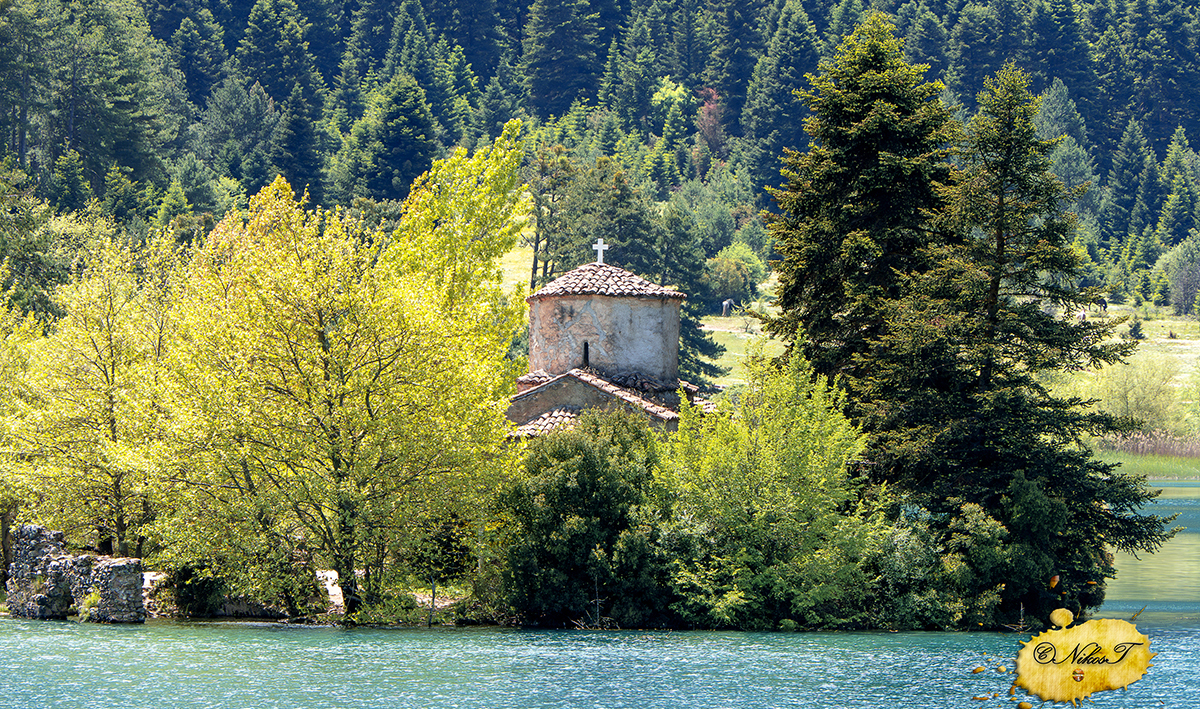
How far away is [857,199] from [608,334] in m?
7.78

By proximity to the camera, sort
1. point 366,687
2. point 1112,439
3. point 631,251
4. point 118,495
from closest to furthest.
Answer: point 366,687 → point 118,495 → point 1112,439 → point 631,251

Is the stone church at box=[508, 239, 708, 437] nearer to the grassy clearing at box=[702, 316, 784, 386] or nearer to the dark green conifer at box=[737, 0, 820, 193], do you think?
the grassy clearing at box=[702, 316, 784, 386]

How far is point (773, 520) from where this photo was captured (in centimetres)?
3122

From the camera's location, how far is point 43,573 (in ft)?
102

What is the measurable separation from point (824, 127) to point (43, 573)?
21.9 metres

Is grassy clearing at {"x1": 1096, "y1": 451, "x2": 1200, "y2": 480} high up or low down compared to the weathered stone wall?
down

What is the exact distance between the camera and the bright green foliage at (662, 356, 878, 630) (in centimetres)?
3064

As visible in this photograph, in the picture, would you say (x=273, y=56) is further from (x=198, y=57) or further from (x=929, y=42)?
(x=929, y=42)

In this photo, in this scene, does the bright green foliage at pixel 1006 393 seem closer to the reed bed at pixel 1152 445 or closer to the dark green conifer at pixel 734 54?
the reed bed at pixel 1152 445

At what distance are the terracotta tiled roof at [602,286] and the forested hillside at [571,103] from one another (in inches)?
1464

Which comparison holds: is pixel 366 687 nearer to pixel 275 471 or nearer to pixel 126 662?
pixel 126 662

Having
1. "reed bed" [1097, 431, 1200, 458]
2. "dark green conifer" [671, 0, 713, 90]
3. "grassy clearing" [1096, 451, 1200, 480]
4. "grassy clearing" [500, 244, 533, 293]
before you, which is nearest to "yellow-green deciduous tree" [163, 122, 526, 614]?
"grassy clearing" [1096, 451, 1200, 480]

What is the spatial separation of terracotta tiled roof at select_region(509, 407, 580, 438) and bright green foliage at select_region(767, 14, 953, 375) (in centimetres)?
566

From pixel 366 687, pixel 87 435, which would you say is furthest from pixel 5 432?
pixel 366 687
